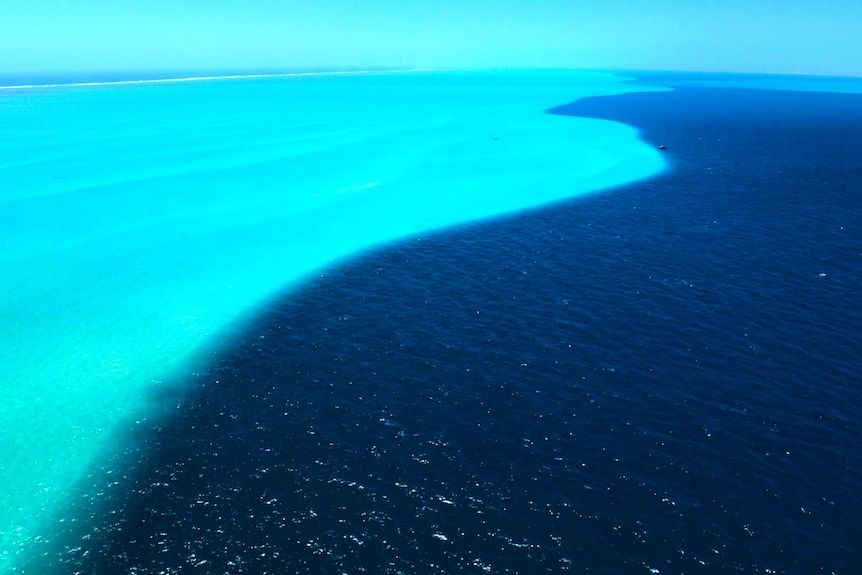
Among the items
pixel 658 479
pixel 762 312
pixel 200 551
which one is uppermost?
pixel 762 312

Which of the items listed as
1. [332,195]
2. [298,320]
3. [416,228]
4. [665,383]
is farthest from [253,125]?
[665,383]

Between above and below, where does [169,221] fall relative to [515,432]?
above

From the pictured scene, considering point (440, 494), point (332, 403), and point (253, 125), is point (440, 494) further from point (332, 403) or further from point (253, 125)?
point (253, 125)

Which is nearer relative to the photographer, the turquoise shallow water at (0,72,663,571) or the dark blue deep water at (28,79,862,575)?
the dark blue deep water at (28,79,862,575)

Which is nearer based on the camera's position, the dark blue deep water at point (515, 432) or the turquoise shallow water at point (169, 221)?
the dark blue deep water at point (515, 432)

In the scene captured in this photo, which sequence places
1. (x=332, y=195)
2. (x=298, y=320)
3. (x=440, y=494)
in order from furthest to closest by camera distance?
(x=332, y=195)
(x=298, y=320)
(x=440, y=494)
